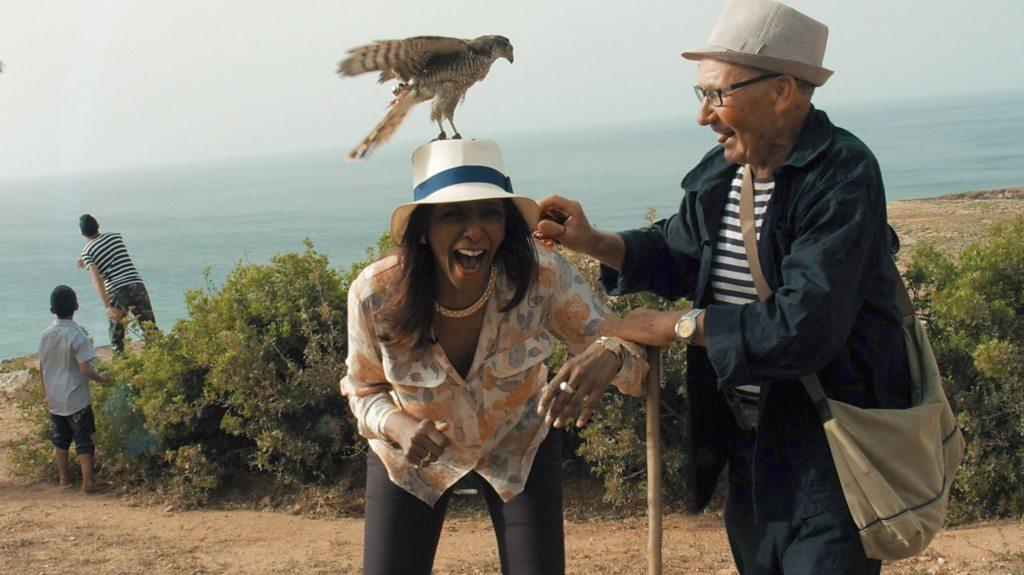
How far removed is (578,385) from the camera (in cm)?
288

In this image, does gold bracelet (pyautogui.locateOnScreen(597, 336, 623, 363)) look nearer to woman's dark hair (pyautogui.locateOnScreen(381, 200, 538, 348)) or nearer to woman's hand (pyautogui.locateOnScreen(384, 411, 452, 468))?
woman's dark hair (pyautogui.locateOnScreen(381, 200, 538, 348))

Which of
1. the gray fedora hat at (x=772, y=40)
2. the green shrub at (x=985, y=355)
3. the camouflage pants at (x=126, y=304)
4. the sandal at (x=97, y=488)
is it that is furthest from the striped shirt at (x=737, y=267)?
the camouflage pants at (x=126, y=304)

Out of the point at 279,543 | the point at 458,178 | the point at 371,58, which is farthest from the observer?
the point at 279,543

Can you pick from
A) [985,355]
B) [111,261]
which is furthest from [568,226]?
[111,261]

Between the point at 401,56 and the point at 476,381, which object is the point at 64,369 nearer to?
the point at 401,56

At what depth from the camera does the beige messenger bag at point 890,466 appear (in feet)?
8.45

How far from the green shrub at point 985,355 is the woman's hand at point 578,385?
3725mm

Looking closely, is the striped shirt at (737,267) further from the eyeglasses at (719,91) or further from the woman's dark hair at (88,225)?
the woman's dark hair at (88,225)

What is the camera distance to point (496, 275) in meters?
3.30

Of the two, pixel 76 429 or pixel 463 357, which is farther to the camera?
pixel 76 429

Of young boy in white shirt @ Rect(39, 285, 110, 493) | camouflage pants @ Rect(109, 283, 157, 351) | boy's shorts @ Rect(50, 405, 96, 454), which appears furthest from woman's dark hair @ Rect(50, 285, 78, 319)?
Answer: camouflage pants @ Rect(109, 283, 157, 351)

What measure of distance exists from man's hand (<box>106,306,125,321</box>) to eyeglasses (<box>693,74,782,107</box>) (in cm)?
864

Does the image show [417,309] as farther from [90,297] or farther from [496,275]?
[90,297]

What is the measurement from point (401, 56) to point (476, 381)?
1.38 m
